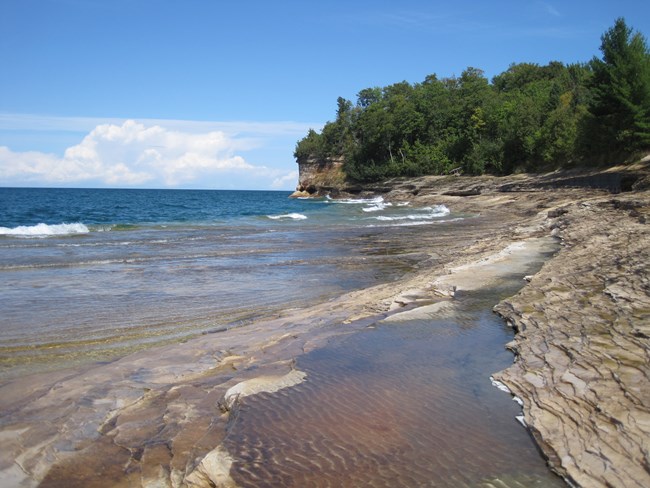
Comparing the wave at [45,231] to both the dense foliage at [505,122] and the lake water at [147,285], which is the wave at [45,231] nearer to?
the lake water at [147,285]

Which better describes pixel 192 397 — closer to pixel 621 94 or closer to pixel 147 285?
pixel 147 285

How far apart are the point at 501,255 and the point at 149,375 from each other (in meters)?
9.77

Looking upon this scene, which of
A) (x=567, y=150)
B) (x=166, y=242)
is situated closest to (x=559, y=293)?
(x=166, y=242)

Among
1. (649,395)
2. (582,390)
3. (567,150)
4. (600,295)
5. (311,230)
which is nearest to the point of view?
(649,395)

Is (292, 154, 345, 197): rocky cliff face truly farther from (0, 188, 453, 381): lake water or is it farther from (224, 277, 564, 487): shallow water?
(224, 277, 564, 487): shallow water

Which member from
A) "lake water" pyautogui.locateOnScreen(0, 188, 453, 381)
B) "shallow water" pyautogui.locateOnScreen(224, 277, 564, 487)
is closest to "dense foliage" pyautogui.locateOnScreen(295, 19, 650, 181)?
"lake water" pyautogui.locateOnScreen(0, 188, 453, 381)

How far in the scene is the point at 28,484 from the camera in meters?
3.63

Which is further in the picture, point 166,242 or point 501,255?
point 166,242

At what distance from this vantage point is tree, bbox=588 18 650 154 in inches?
1328

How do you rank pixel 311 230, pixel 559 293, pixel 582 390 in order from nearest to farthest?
pixel 582 390 < pixel 559 293 < pixel 311 230

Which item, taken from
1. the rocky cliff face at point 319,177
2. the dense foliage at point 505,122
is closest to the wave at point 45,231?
the dense foliage at point 505,122

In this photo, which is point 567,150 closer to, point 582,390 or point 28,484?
point 582,390

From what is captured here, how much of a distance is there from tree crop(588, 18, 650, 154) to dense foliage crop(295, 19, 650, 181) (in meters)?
0.07

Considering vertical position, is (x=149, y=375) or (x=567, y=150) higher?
(x=567, y=150)
